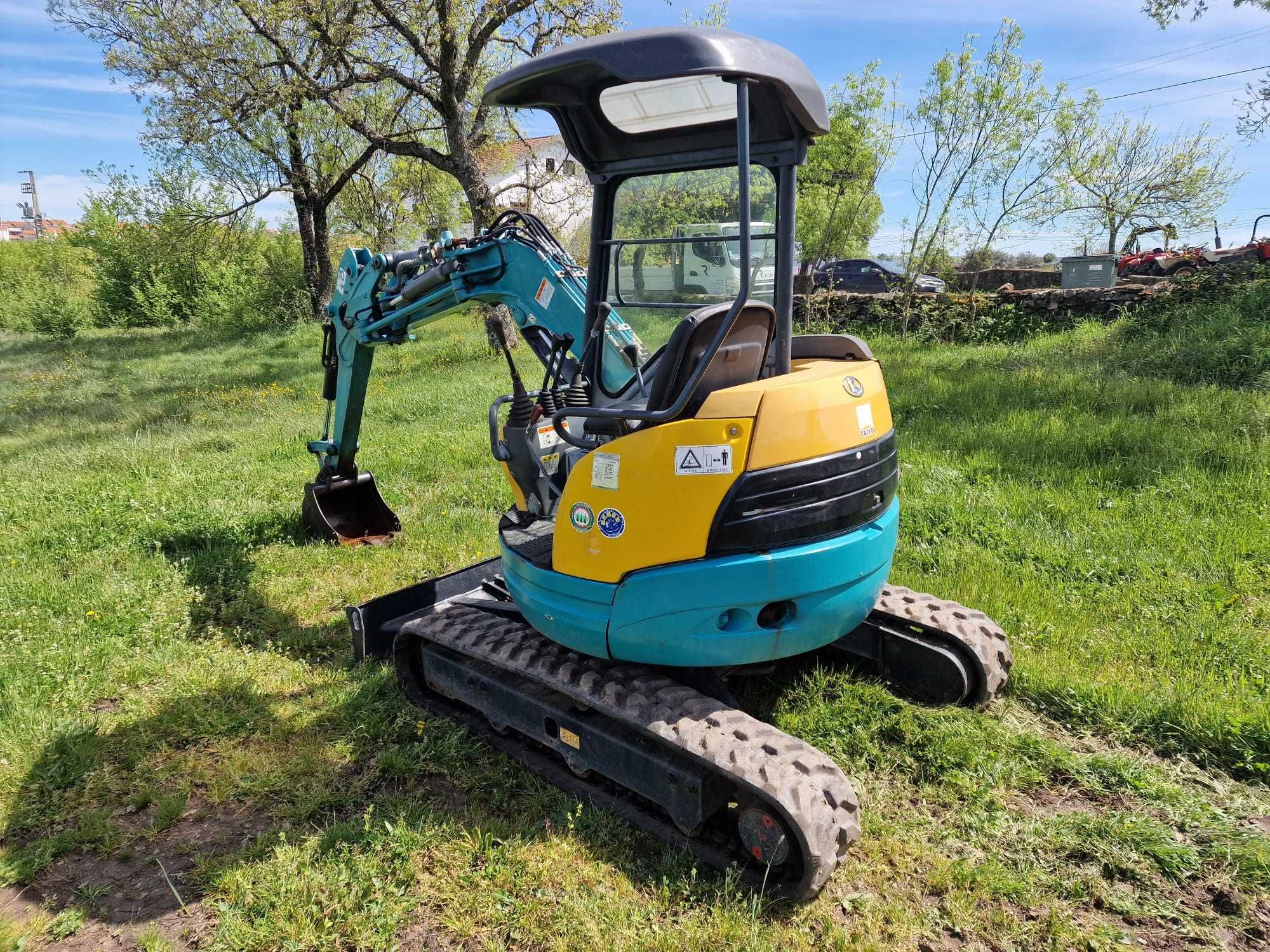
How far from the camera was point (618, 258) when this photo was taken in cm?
351

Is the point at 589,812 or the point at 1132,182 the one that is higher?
the point at 1132,182

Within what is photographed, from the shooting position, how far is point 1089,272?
13.4m

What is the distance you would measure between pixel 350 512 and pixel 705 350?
4.15 meters

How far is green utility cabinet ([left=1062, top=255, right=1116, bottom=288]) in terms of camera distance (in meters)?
13.1

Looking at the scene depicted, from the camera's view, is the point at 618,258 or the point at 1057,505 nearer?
the point at 618,258

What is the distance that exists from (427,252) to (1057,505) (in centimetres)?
443

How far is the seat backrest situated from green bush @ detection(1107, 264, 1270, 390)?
278 inches

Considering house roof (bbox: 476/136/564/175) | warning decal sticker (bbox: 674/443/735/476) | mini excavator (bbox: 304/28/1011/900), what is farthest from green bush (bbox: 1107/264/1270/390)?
house roof (bbox: 476/136/564/175)

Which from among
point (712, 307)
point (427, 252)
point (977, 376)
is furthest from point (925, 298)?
point (712, 307)

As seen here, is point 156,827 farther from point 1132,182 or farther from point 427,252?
point 1132,182

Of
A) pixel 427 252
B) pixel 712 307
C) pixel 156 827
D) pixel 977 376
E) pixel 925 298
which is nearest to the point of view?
pixel 712 307

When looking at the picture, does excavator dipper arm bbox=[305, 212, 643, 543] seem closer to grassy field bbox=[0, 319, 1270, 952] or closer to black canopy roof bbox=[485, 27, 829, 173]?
grassy field bbox=[0, 319, 1270, 952]

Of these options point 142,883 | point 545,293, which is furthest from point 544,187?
point 142,883

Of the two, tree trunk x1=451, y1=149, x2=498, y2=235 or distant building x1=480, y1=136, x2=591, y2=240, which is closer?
tree trunk x1=451, y1=149, x2=498, y2=235
